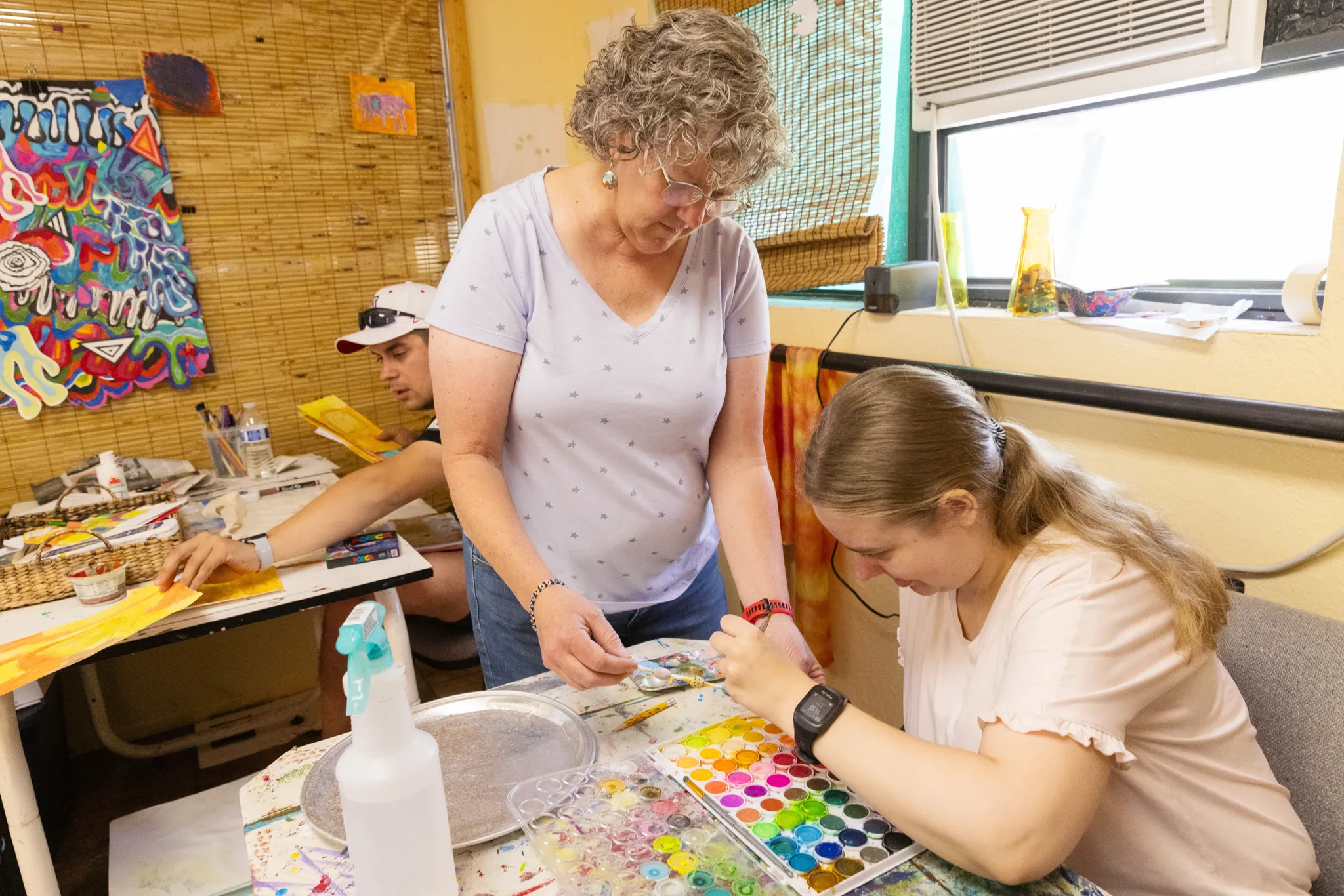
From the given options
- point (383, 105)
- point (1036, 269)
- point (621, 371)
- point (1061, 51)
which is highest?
point (383, 105)

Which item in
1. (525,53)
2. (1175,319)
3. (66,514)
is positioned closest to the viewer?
(1175,319)

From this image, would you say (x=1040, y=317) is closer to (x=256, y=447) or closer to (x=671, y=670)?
(x=671, y=670)

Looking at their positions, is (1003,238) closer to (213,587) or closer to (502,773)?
(502,773)

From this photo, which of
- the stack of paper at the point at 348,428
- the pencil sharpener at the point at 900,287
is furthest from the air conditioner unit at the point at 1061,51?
the stack of paper at the point at 348,428

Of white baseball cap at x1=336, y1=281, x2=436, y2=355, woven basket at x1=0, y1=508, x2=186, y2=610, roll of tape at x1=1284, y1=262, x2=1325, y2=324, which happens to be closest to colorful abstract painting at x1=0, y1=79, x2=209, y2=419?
white baseball cap at x1=336, y1=281, x2=436, y2=355

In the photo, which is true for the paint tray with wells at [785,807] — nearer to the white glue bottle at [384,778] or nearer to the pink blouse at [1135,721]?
the pink blouse at [1135,721]

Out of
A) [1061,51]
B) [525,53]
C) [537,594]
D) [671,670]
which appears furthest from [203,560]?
[525,53]

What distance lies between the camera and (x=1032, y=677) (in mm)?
720

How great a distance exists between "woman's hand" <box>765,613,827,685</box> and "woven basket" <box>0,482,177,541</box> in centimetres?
156

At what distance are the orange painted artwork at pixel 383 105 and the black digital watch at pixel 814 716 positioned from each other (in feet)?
7.88

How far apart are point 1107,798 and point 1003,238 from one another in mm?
1259

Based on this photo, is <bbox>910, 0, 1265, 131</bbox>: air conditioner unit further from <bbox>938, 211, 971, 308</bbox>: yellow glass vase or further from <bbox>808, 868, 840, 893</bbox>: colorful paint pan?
<bbox>808, 868, 840, 893</bbox>: colorful paint pan

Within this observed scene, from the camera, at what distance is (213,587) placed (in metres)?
1.45

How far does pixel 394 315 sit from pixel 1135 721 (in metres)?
1.89
